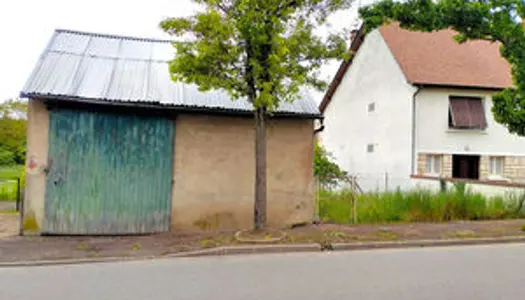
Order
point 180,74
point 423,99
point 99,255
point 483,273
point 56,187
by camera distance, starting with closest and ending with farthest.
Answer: point 483,273, point 99,255, point 180,74, point 56,187, point 423,99

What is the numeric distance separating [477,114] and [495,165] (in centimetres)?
281

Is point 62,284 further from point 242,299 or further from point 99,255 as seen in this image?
point 242,299

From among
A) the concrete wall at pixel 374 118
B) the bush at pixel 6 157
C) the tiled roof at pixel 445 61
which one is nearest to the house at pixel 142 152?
the concrete wall at pixel 374 118

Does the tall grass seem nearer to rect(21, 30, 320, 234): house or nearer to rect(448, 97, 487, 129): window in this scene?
rect(21, 30, 320, 234): house

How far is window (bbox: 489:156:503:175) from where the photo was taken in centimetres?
1620

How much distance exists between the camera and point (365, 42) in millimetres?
19453

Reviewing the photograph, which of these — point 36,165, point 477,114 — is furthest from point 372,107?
point 36,165

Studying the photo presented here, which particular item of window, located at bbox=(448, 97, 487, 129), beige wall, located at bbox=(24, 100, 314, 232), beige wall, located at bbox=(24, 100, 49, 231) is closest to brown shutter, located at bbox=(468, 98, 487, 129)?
window, located at bbox=(448, 97, 487, 129)

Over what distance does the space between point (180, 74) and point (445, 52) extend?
15649 millimetres

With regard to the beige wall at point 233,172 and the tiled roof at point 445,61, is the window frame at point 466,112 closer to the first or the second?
the tiled roof at point 445,61

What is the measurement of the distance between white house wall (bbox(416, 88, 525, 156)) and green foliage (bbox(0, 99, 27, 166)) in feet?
105

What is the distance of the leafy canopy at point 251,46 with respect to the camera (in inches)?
251

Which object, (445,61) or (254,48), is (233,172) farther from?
(445,61)

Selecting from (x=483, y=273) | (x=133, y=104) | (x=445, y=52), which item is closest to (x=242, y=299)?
(x=483, y=273)
